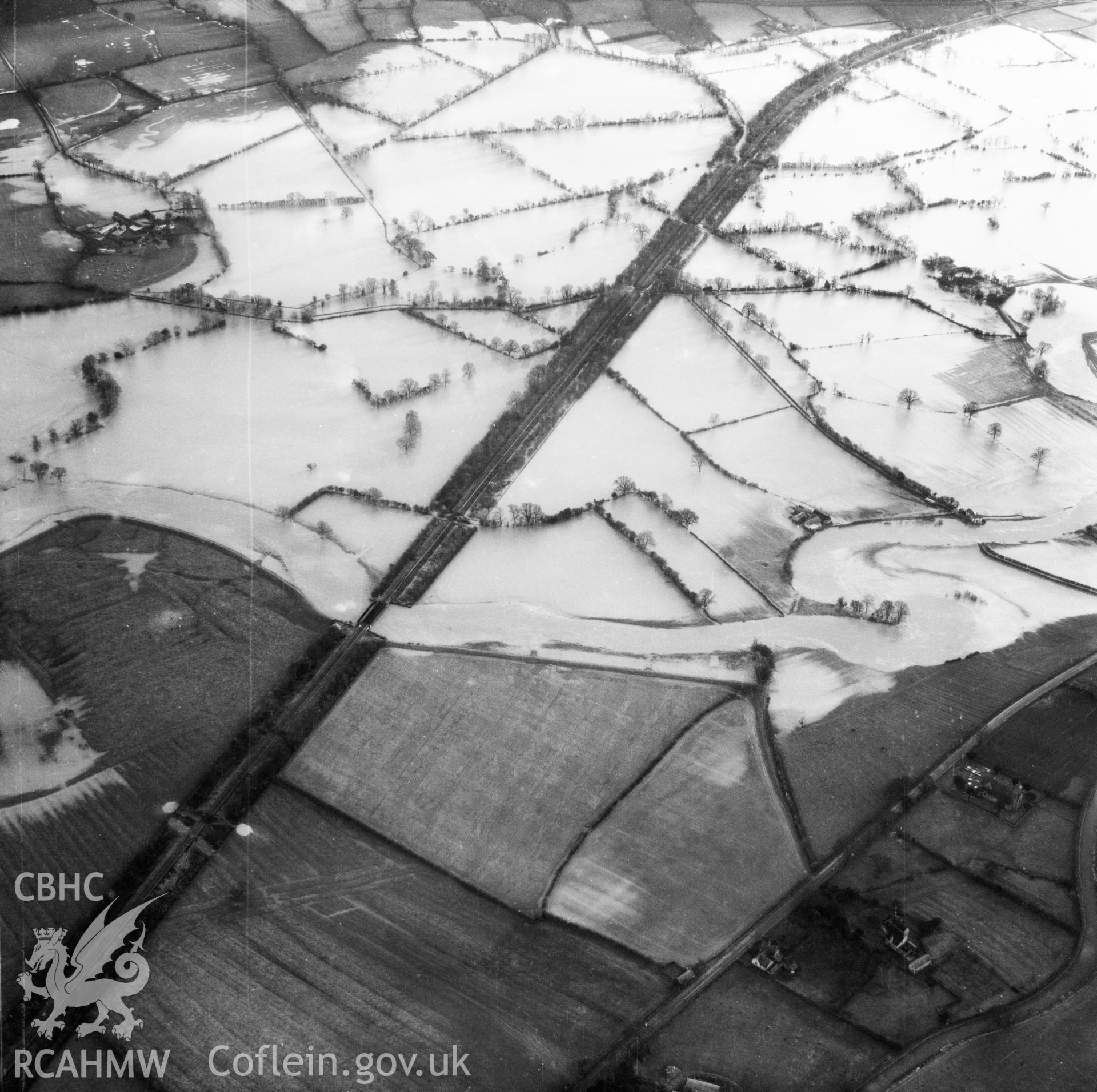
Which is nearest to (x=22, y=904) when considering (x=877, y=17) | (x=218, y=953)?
(x=218, y=953)

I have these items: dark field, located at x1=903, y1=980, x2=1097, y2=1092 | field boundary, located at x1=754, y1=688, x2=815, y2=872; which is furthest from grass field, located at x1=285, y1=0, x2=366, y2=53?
dark field, located at x1=903, y1=980, x2=1097, y2=1092

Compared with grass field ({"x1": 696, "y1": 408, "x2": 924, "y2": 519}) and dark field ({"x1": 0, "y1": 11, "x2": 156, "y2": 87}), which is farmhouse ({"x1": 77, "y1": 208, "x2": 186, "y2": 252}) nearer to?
dark field ({"x1": 0, "y1": 11, "x2": 156, "y2": 87})

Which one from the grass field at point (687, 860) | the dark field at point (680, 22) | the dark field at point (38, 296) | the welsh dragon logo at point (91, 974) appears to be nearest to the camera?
the welsh dragon logo at point (91, 974)

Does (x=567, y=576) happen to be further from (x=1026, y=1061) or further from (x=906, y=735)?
(x=1026, y=1061)

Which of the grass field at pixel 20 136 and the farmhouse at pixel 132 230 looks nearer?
the farmhouse at pixel 132 230

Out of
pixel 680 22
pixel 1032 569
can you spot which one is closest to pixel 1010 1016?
pixel 1032 569

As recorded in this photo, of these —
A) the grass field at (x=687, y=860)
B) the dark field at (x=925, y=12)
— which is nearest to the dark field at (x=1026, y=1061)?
the grass field at (x=687, y=860)

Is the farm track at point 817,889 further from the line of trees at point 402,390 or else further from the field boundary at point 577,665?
the line of trees at point 402,390
